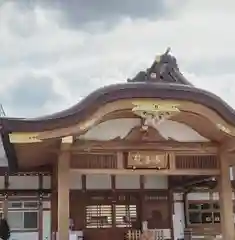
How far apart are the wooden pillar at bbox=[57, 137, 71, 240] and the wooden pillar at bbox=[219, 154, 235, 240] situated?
277cm

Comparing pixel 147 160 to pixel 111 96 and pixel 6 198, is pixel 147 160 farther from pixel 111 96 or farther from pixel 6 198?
pixel 6 198

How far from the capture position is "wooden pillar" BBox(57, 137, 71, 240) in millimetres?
7375

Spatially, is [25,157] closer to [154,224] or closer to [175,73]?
[175,73]

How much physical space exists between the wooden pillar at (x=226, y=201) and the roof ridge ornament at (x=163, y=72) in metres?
1.71

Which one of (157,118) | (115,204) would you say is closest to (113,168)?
(157,118)

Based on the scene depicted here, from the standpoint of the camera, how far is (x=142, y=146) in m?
8.02

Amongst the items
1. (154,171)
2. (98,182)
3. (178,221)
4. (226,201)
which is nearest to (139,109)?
(154,171)

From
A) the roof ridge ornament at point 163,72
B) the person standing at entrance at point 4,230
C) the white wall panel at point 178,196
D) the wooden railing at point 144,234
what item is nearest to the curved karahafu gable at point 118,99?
the roof ridge ornament at point 163,72

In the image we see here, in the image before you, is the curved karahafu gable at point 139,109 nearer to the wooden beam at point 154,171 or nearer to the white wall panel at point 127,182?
the wooden beam at point 154,171

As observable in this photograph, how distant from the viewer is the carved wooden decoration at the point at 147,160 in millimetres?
8102

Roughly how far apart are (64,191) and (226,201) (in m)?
2.88

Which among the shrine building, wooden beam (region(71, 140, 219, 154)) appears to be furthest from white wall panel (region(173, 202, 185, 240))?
wooden beam (region(71, 140, 219, 154))

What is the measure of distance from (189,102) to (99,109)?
139cm

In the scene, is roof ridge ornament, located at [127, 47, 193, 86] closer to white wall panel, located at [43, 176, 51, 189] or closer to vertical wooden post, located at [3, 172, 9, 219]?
white wall panel, located at [43, 176, 51, 189]
